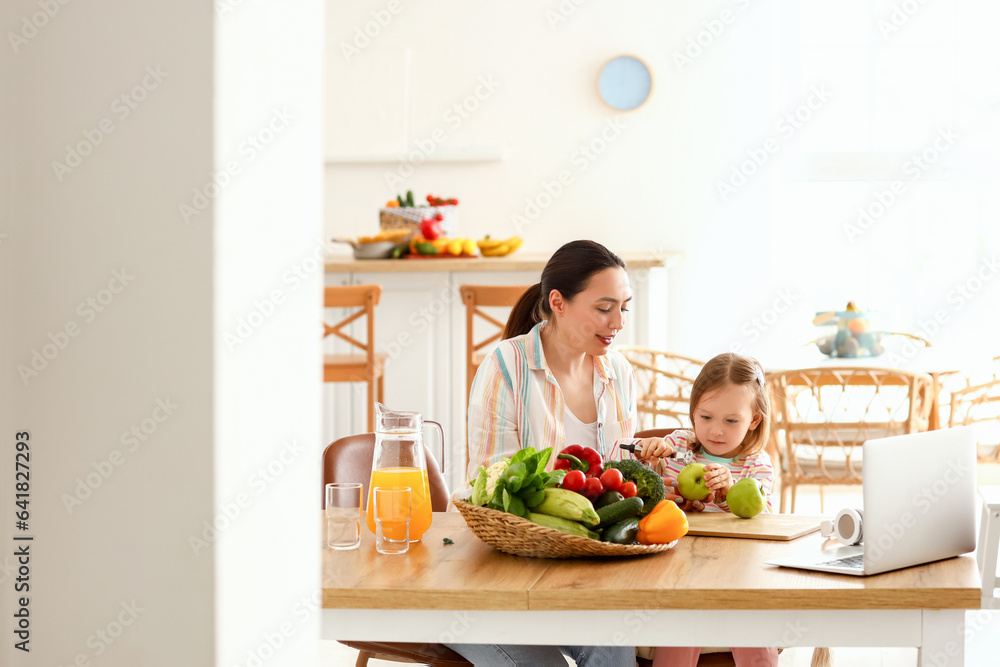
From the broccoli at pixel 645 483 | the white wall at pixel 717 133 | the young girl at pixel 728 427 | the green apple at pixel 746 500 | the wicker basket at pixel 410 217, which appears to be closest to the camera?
the broccoli at pixel 645 483

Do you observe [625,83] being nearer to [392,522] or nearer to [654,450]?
[654,450]

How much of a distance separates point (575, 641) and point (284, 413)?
0.69 metres

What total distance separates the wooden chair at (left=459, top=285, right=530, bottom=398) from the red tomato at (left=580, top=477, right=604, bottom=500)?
2000mm

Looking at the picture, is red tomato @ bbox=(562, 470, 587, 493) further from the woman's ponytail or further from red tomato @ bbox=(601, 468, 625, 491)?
the woman's ponytail

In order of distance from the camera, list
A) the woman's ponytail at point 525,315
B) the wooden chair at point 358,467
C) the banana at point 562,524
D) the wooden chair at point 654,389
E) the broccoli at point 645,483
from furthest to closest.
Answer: the wooden chair at point 654,389
the woman's ponytail at point 525,315
the wooden chair at point 358,467
the broccoli at point 645,483
the banana at point 562,524

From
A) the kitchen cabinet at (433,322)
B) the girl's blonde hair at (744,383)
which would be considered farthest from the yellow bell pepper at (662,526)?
the kitchen cabinet at (433,322)

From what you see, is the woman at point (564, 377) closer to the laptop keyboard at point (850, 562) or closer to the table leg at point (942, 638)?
the laptop keyboard at point (850, 562)

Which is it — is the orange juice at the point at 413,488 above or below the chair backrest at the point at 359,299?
below

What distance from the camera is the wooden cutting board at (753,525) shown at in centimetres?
139

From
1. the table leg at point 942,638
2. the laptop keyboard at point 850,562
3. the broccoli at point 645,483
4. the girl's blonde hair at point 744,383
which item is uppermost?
the girl's blonde hair at point 744,383

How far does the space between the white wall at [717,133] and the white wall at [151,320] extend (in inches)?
166

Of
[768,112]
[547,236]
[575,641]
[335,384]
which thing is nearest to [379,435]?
[575,641]

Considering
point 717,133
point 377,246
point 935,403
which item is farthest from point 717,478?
point 717,133

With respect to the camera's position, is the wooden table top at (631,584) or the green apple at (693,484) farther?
the green apple at (693,484)
